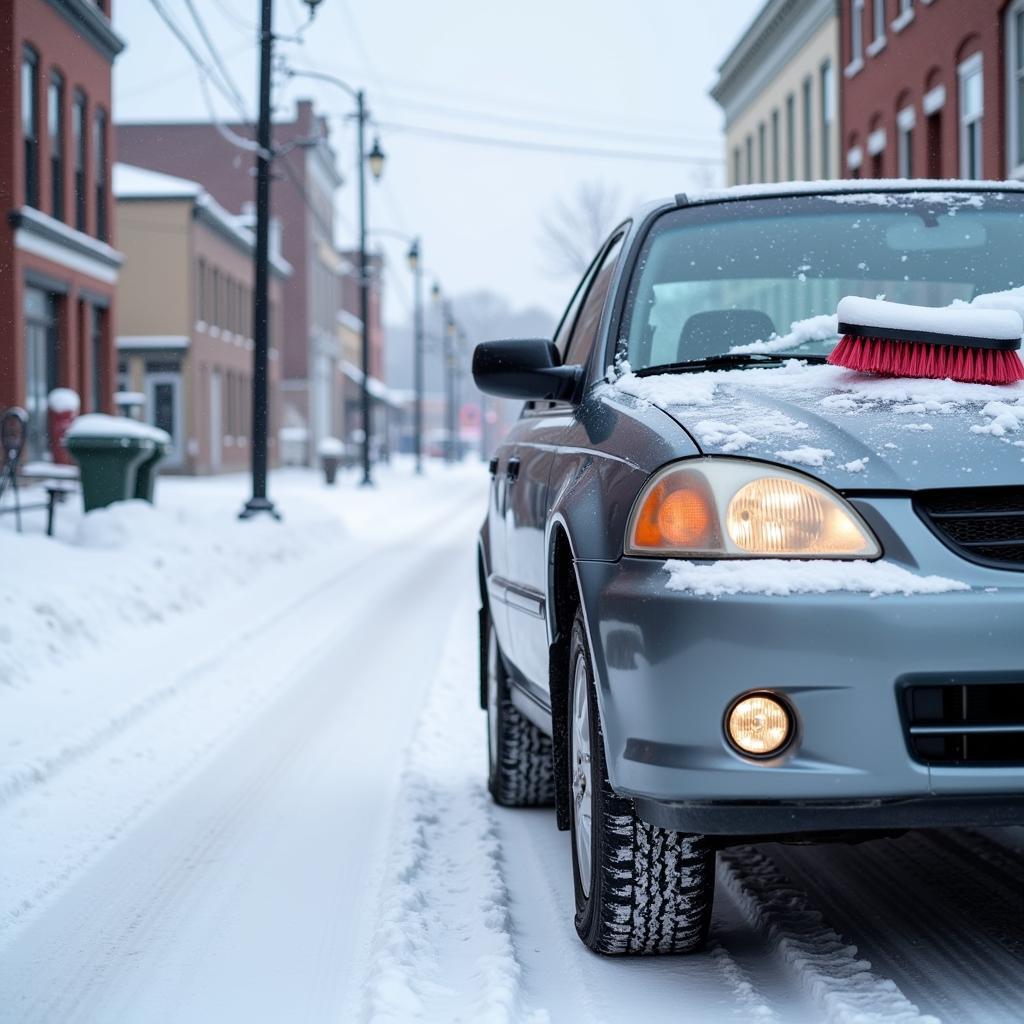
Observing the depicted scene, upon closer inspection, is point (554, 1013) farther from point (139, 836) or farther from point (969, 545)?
point (139, 836)

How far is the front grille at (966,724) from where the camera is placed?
10.8 feet

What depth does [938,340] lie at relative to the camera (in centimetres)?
378

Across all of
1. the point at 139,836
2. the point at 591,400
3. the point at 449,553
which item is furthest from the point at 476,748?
the point at 449,553

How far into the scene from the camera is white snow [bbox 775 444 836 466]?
11.3ft

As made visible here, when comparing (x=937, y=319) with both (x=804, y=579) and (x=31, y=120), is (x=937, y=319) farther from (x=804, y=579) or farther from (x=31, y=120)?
(x=31, y=120)

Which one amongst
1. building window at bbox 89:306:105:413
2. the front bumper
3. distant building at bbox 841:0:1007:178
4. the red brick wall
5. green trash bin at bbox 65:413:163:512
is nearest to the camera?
the front bumper

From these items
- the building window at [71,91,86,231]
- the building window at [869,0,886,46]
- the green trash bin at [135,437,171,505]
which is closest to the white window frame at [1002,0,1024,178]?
the building window at [869,0,886,46]

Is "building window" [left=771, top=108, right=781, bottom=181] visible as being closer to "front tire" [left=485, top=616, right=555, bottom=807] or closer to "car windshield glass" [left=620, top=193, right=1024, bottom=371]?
"front tire" [left=485, top=616, right=555, bottom=807]

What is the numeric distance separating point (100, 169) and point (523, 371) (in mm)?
29259

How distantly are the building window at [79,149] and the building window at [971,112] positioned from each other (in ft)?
48.1

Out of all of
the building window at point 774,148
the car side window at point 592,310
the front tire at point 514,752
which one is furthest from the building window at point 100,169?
the front tire at point 514,752

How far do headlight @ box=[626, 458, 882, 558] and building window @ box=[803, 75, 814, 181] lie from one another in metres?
37.0

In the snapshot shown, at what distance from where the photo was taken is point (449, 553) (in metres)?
19.3

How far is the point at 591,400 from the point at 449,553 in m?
14.8
